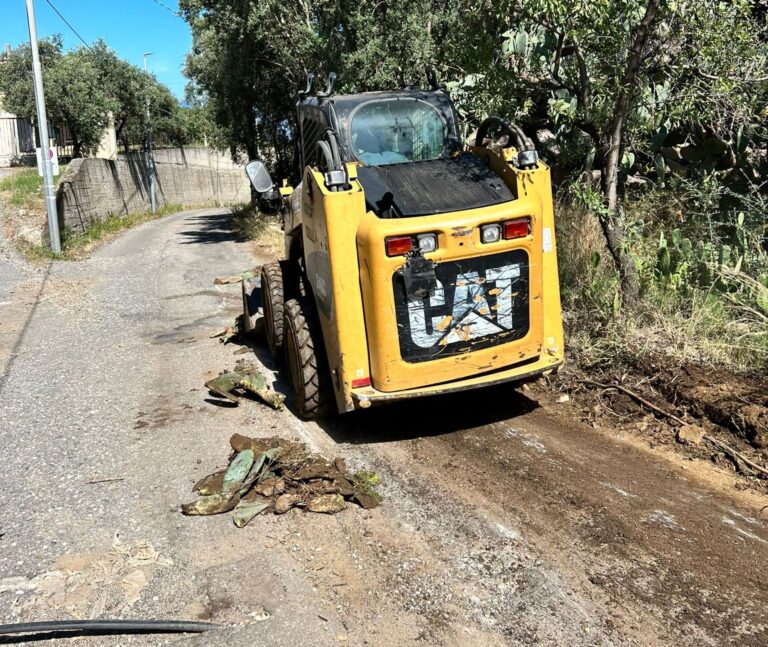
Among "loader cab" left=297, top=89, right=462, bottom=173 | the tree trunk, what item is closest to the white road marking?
the tree trunk

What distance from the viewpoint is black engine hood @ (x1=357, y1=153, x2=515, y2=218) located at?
449 centimetres

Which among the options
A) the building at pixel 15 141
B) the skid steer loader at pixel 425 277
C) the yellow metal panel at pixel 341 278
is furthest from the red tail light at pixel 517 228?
the building at pixel 15 141

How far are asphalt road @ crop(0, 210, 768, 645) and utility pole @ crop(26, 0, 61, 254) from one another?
32.0 feet

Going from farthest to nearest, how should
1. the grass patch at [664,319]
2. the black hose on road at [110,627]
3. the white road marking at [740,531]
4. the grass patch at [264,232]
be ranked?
the grass patch at [264,232], the grass patch at [664,319], the white road marking at [740,531], the black hose on road at [110,627]

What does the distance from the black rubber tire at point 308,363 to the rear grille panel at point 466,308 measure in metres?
0.95

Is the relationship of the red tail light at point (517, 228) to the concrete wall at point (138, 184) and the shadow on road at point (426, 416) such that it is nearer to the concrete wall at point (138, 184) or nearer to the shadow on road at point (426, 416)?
the shadow on road at point (426, 416)

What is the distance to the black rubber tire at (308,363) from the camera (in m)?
5.14

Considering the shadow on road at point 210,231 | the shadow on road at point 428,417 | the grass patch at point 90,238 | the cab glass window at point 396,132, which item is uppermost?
the cab glass window at point 396,132

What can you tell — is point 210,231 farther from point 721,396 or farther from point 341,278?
point 721,396

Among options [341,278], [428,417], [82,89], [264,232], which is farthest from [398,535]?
[82,89]

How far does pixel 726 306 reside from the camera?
234 inches

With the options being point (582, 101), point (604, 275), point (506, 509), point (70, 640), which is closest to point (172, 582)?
point (70, 640)

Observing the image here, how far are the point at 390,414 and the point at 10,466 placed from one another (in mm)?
2794

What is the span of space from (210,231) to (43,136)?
7096mm
